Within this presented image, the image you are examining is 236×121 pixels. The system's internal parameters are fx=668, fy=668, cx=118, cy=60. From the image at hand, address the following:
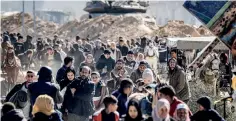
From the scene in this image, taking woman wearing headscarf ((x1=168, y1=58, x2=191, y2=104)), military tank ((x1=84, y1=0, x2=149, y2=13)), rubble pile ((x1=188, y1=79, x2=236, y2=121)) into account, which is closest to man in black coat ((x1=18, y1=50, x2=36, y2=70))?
rubble pile ((x1=188, y1=79, x2=236, y2=121))

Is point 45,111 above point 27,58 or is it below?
above

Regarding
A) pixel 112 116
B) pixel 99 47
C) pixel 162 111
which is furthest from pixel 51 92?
pixel 99 47

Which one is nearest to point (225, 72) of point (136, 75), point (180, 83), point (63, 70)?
point (136, 75)

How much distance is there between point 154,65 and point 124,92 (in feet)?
30.2

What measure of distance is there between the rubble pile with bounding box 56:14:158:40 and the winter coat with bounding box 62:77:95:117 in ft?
136

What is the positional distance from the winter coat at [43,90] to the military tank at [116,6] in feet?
153

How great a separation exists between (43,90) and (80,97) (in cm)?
78

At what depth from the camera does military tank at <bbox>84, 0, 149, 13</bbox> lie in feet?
186

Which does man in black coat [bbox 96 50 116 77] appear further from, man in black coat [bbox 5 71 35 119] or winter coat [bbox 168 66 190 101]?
man in black coat [bbox 5 71 35 119]

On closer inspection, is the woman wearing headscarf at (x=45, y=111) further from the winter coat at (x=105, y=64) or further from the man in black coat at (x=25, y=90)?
the winter coat at (x=105, y=64)

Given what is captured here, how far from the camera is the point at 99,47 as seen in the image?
20.2 metres

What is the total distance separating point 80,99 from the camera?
10.0 meters

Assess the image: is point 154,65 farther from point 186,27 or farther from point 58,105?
point 186,27

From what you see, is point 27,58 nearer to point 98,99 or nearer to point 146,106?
point 98,99
